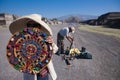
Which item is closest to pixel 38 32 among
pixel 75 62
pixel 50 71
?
pixel 50 71

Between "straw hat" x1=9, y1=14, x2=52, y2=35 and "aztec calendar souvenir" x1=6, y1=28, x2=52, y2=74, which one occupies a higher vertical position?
"straw hat" x1=9, y1=14, x2=52, y2=35

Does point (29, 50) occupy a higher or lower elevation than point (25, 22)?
lower

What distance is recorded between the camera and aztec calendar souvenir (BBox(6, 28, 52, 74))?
3518 mm

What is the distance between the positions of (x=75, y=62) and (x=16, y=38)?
675cm

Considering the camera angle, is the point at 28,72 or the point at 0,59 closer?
the point at 28,72

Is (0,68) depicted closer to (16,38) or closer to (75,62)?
(75,62)

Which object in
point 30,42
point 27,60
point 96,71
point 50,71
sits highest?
point 30,42

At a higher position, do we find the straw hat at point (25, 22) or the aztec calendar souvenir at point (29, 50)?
the straw hat at point (25, 22)

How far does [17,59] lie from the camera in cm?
357

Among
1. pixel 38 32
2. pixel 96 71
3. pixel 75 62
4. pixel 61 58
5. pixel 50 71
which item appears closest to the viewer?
pixel 38 32

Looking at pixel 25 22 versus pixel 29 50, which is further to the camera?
pixel 25 22

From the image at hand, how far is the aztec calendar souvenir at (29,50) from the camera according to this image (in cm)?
352

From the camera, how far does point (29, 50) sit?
11.7ft

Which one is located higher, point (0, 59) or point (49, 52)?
point (49, 52)
